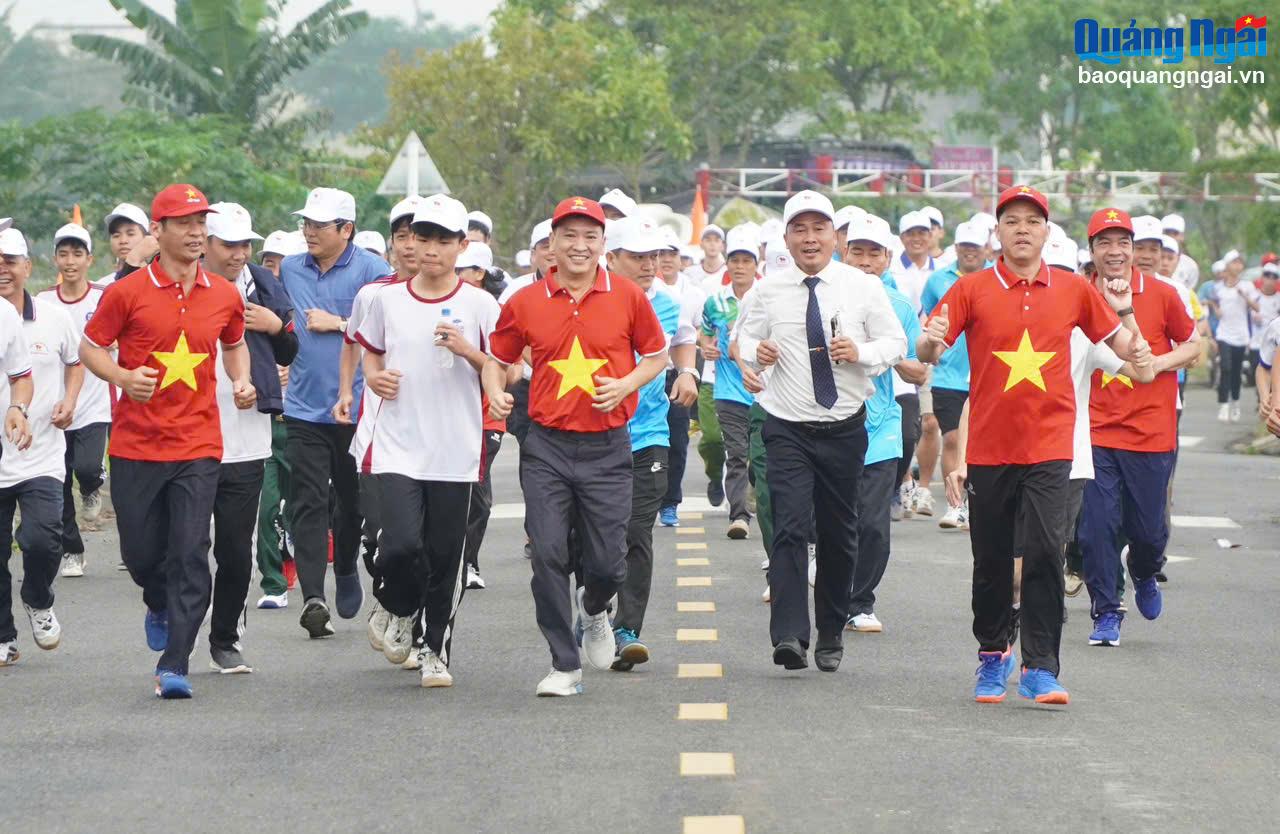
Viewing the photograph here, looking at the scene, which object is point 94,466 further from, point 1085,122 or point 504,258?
point 1085,122

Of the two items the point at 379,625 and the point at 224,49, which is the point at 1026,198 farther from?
the point at 224,49

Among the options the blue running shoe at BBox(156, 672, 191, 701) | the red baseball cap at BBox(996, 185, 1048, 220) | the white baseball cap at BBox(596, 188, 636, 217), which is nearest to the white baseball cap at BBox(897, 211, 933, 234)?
the white baseball cap at BBox(596, 188, 636, 217)

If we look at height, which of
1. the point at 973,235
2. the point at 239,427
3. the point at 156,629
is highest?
the point at 973,235

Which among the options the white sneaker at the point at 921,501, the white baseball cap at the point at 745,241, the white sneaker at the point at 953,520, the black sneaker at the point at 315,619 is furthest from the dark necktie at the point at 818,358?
the white sneaker at the point at 921,501

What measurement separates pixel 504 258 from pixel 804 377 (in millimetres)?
36744

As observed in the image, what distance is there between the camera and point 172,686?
951 cm

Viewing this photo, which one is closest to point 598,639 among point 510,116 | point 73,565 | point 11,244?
point 11,244

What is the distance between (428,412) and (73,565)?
209 inches

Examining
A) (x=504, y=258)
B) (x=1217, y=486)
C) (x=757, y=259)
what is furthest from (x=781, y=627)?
(x=504, y=258)

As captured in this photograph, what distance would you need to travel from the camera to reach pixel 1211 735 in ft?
28.7

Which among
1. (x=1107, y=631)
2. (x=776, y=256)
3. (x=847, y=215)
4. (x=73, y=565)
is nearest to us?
(x=1107, y=631)

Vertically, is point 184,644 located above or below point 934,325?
below

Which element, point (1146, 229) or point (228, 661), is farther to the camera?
point (1146, 229)

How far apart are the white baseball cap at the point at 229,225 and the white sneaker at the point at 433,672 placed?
2078mm
